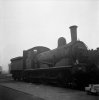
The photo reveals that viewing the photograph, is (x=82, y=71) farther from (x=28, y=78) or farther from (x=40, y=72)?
(x=28, y=78)

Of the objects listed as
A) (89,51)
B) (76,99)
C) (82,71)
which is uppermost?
(89,51)

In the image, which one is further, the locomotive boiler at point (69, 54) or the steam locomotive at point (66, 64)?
the locomotive boiler at point (69, 54)

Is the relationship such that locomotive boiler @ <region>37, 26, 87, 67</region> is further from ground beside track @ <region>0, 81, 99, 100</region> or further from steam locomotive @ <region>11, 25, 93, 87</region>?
ground beside track @ <region>0, 81, 99, 100</region>

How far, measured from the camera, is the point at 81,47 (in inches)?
568

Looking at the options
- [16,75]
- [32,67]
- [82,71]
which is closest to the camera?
[82,71]

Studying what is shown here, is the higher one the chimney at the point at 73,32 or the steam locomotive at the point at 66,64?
the chimney at the point at 73,32

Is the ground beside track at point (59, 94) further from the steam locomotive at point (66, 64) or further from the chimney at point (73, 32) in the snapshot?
the chimney at point (73, 32)

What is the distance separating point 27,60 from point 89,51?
1000 cm

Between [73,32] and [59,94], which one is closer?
[59,94]

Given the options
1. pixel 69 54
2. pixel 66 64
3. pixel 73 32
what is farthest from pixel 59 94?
pixel 73 32

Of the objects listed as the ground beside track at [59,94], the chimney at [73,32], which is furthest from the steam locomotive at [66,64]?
the ground beside track at [59,94]

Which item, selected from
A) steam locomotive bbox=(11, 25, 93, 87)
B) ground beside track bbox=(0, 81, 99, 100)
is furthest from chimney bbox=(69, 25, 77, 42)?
ground beside track bbox=(0, 81, 99, 100)

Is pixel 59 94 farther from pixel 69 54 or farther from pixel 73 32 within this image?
pixel 73 32

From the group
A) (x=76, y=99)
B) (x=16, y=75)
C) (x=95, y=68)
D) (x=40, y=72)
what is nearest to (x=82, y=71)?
(x=95, y=68)
